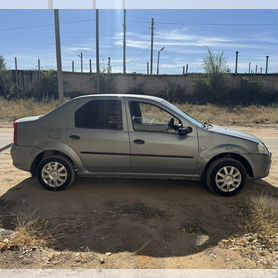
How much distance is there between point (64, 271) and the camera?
11.1ft

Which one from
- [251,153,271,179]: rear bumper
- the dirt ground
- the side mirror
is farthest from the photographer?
[251,153,271,179]: rear bumper

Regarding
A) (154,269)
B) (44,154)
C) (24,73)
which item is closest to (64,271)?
(154,269)

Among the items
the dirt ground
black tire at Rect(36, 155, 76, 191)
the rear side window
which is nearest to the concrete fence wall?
the dirt ground

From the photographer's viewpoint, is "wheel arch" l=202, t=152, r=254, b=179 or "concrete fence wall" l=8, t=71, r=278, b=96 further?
"concrete fence wall" l=8, t=71, r=278, b=96

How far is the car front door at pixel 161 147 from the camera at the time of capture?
5.42 meters

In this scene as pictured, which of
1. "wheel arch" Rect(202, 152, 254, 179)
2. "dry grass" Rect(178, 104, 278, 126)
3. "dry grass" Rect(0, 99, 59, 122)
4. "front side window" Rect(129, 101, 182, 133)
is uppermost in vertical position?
"front side window" Rect(129, 101, 182, 133)

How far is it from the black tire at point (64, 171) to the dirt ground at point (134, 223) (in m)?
0.11

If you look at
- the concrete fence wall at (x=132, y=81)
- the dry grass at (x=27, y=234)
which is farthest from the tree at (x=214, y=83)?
the dry grass at (x=27, y=234)

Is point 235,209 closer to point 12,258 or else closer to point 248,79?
point 12,258

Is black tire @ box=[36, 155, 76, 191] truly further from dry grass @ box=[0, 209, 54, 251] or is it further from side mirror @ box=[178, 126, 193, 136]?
side mirror @ box=[178, 126, 193, 136]

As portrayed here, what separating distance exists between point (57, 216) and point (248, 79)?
88.3ft

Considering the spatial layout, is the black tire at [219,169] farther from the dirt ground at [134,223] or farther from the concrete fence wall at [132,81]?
the concrete fence wall at [132,81]

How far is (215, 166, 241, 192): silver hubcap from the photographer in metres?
5.45

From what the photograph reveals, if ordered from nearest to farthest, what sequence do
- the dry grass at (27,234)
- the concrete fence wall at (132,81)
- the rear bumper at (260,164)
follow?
1. the dry grass at (27,234)
2. the rear bumper at (260,164)
3. the concrete fence wall at (132,81)
